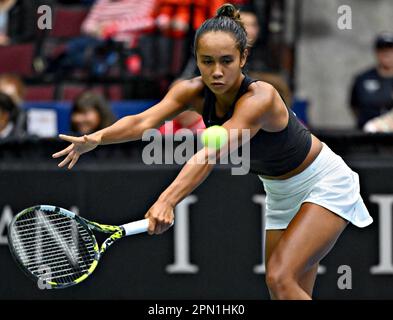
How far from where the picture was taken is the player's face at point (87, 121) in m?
8.06

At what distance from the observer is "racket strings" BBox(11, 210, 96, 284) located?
5551 mm

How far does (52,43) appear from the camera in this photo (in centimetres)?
1041

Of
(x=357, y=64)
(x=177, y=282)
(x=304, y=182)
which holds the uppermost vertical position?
(x=357, y=64)

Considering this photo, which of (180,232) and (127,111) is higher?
(127,111)

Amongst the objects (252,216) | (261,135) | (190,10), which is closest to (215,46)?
(261,135)

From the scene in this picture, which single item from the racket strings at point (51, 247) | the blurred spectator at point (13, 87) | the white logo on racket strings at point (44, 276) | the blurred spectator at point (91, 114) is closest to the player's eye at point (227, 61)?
the racket strings at point (51, 247)

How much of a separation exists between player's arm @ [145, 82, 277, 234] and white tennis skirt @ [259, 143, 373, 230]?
567 mm

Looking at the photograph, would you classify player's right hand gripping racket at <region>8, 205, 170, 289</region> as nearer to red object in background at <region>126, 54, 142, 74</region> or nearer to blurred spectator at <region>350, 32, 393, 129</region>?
blurred spectator at <region>350, 32, 393, 129</region>

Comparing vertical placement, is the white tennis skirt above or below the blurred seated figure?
below

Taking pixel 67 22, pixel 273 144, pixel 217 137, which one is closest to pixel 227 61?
pixel 217 137

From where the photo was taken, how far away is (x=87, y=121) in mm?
8078

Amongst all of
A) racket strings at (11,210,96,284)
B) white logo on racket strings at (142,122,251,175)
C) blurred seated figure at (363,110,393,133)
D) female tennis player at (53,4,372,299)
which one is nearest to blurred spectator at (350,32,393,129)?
blurred seated figure at (363,110,393,133)
